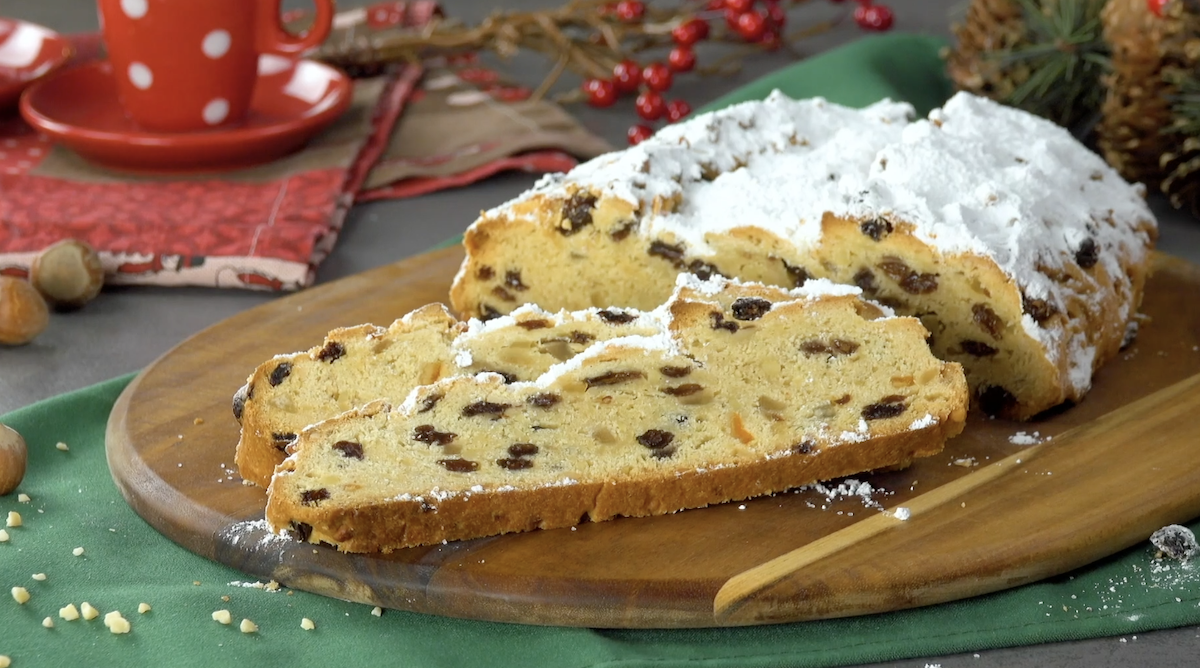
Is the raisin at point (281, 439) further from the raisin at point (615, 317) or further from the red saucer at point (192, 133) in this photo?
the red saucer at point (192, 133)

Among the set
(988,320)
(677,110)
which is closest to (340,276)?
(677,110)

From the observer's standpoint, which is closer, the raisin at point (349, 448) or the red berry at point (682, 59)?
the raisin at point (349, 448)

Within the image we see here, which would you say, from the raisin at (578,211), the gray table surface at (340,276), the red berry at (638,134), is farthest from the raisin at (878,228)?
the red berry at (638,134)

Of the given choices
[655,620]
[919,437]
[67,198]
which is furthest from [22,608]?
[67,198]

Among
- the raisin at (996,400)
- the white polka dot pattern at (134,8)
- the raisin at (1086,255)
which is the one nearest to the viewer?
the raisin at (996,400)

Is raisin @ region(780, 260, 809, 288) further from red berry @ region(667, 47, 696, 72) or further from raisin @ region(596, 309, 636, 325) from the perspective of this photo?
red berry @ region(667, 47, 696, 72)

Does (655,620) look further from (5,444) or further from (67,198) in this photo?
(67,198)
